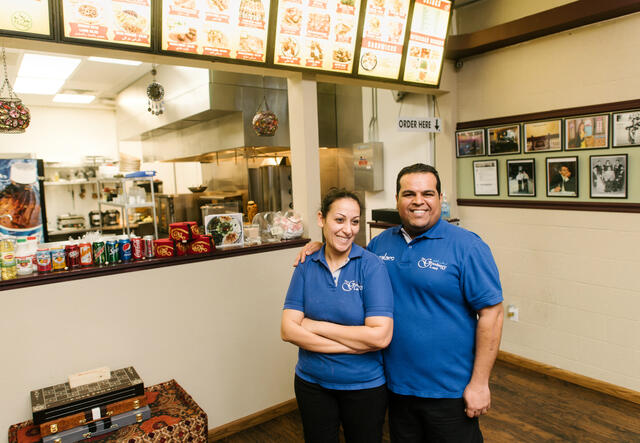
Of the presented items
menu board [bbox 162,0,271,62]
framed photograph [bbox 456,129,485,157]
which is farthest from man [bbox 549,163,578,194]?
menu board [bbox 162,0,271,62]

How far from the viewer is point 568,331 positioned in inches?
144

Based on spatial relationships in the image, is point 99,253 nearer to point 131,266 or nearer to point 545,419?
point 131,266

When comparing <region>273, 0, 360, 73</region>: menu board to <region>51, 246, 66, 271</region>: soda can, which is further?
<region>273, 0, 360, 73</region>: menu board

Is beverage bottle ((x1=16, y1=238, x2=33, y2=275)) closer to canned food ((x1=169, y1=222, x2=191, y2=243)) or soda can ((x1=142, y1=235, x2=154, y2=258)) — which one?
soda can ((x1=142, y1=235, x2=154, y2=258))

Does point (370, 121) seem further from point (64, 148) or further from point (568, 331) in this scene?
point (64, 148)

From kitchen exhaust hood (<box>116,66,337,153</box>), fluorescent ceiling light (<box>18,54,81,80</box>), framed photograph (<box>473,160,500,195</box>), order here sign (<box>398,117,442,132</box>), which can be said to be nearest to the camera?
order here sign (<box>398,117,442,132</box>)

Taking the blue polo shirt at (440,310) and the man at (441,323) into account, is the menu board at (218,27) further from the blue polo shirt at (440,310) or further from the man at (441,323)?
the blue polo shirt at (440,310)

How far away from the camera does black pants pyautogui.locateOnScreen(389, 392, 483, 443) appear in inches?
66.7

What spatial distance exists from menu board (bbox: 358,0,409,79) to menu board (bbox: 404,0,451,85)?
0.13m

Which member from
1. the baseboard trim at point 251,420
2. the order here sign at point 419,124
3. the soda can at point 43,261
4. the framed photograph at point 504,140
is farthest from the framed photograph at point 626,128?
the soda can at point 43,261

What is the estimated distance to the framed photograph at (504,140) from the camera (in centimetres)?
383

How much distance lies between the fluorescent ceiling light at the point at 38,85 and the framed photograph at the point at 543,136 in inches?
261

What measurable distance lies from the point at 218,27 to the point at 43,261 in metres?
1.69

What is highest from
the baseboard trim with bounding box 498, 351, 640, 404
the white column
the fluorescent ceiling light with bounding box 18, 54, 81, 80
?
the fluorescent ceiling light with bounding box 18, 54, 81, 80
